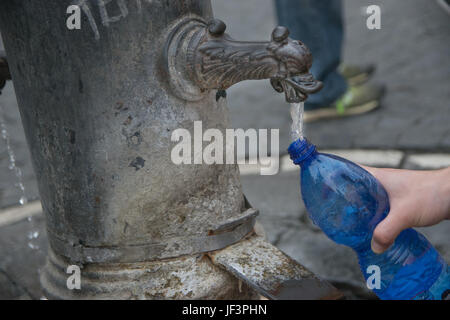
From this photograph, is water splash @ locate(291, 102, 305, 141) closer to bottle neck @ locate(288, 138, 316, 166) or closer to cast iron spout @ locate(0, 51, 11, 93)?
bottle neck @ locate(288, 138, 316, 166)

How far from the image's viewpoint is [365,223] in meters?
1.56

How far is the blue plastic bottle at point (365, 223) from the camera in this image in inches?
60.0

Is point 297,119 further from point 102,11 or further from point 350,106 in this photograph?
point 350,106

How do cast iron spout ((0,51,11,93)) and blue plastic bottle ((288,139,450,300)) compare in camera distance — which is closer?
blue plastic bottle ((288,139,450,300))

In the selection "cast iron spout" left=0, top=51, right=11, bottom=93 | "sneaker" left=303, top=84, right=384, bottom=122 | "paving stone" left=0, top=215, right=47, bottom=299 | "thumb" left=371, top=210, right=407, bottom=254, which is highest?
"cast iron spout" left=0, top=51, right=11, bottom=93

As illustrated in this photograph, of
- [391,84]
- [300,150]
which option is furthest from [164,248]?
[391,84]

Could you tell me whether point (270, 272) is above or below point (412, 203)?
below

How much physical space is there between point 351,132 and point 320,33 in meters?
0.72

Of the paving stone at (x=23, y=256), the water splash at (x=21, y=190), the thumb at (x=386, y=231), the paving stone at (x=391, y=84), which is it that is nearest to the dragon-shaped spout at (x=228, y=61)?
the thumb at (x=386, y=231)

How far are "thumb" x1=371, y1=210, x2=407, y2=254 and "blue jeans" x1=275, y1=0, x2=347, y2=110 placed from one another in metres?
2.20

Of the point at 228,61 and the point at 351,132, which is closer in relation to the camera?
the point at 228,61

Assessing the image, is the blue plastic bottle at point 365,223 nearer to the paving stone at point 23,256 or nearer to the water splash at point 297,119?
the water splash at point 297,119

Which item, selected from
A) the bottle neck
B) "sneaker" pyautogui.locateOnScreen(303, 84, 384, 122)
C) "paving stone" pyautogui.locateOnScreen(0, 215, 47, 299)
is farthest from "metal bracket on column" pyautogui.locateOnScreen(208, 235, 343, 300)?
"sneaker" pyautogui.locateOnScreen(303, 84, 384, 122)

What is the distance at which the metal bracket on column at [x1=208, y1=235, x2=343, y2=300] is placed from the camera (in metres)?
1.46
